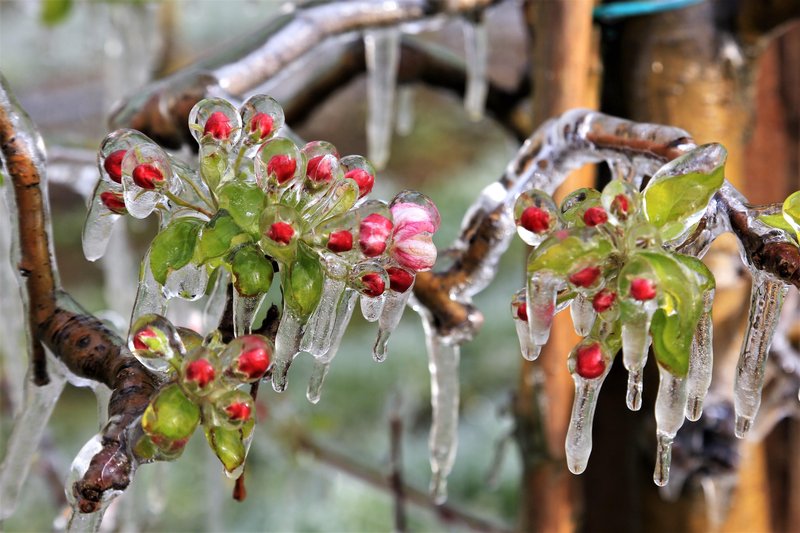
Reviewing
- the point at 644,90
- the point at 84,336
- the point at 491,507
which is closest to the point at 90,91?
the point at 491,507

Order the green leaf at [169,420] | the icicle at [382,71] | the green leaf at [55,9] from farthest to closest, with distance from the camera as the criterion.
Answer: the green leaf at [55,9], the icicle at [382,71], the green leaf at [169,420]

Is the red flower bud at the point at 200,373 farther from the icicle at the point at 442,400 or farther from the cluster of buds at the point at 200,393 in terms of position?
the icicle at the point at 442,400

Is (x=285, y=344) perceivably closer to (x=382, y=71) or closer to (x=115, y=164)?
(x=115, y=164)

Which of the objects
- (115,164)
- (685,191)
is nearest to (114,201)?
(115,164)

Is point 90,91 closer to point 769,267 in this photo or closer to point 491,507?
point 491,507

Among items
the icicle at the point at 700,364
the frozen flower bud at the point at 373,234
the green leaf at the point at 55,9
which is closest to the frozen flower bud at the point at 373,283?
the frozen flower bud at the point at 373,234

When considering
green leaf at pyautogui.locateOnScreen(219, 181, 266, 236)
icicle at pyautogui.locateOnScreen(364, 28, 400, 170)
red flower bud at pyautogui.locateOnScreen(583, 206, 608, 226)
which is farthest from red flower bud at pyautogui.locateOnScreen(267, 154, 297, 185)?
icicle at pyautogui.locateOnScreen(364, 28, 400, 170)

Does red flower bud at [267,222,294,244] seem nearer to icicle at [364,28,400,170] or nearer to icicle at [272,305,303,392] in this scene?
icicle at [272,305,303,392]
